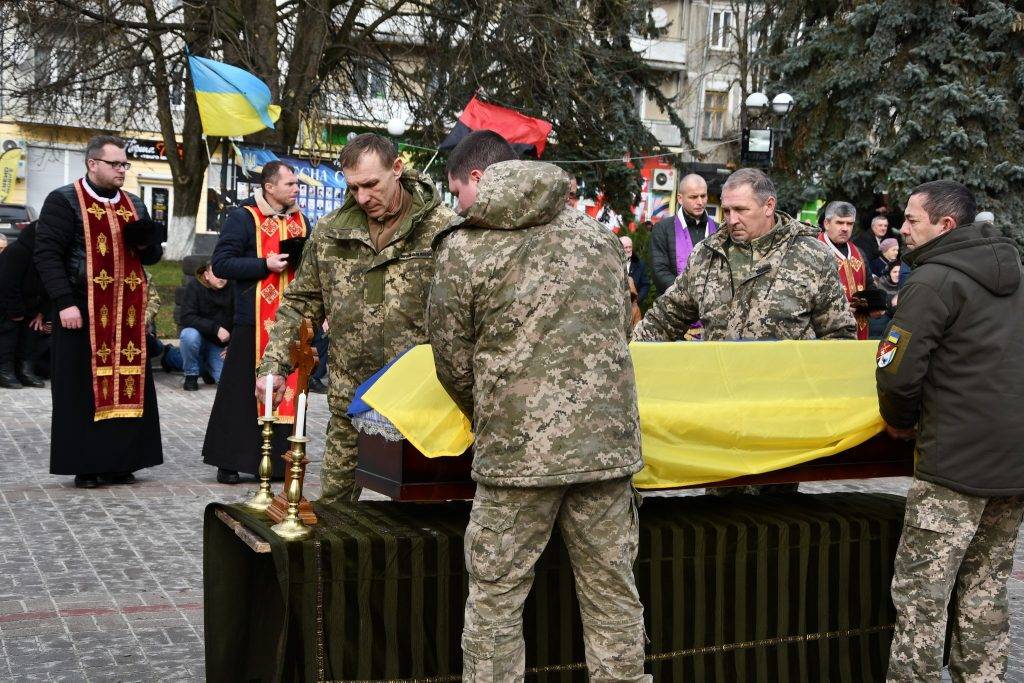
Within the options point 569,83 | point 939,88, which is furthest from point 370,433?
point 939,88

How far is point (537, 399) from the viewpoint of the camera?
11.4ft

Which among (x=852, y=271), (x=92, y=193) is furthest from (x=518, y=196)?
(x=852, y=271)

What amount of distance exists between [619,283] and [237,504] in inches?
65.5

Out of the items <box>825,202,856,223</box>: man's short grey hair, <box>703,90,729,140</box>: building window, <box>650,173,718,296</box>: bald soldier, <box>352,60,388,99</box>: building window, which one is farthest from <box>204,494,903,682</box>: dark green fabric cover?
<box>703,90,729,140</box>: building window

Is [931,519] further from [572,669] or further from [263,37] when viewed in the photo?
[263,37]

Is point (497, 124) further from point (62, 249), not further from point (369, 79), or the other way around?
point (62, 249)

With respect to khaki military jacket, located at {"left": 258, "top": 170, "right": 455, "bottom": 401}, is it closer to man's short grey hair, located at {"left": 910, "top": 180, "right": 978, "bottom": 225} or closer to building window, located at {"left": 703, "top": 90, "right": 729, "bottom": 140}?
man's short grey hair, located at {"left": 910, "top": 180, "right": 978, "bottom": 225}

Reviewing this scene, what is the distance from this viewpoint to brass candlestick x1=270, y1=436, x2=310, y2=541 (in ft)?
13.0

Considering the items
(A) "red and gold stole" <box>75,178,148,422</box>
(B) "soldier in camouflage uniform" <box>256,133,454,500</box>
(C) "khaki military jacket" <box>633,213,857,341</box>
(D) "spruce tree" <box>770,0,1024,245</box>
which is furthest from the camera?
(D) "spruce tree" <box>770,0,1024,245</box>

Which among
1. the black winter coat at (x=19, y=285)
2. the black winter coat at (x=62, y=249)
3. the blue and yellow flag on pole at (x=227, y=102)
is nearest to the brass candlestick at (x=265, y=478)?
the black winter coat at (x=62, y=249)

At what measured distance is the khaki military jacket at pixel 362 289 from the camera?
4.87m

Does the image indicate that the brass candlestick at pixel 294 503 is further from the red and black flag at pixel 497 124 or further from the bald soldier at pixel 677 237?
the red and black flag at pixel 497 124

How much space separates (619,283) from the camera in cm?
362

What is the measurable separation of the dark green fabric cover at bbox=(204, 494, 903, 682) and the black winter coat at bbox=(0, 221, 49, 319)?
28.7 ft
